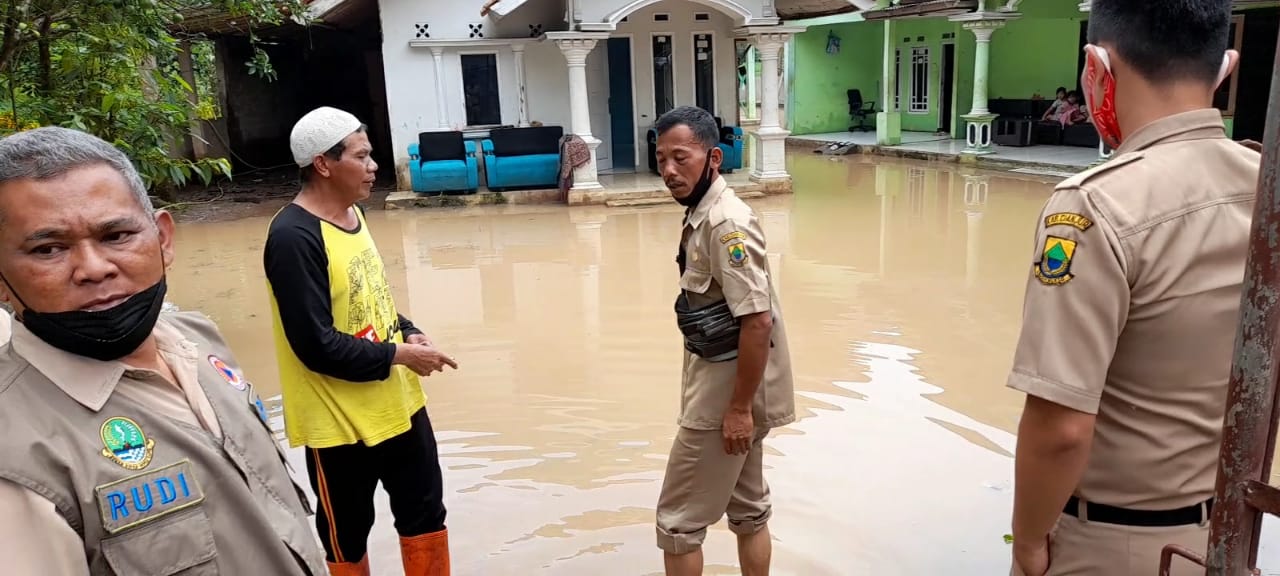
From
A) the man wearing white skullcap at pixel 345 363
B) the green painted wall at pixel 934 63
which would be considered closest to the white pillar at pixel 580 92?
the green painted wall at pixel 934 63

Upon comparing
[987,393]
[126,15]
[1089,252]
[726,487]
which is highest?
[126,15]

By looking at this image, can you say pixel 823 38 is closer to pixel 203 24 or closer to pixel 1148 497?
pixel 203 24

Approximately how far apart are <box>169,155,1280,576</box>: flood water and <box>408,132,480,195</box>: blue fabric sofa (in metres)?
1.77

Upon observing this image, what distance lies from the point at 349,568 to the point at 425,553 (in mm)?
229

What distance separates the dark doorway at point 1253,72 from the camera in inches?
490

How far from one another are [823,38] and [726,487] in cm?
2026

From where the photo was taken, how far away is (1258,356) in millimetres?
1132

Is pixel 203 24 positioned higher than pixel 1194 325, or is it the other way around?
pixel 203 24

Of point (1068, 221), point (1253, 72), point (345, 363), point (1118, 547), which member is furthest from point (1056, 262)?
point (1253, 72)

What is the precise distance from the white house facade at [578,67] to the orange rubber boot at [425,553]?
9.48 m

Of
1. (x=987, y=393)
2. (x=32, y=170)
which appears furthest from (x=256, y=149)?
(x=32, y=170)

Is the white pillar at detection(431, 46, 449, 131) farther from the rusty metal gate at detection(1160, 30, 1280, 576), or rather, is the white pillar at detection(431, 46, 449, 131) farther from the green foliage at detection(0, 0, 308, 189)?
the rusty metal gate at detection(1160, 30, 1280, 576)

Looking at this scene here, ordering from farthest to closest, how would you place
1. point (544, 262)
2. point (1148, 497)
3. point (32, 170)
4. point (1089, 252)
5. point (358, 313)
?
point (544, 262) → point (358, 313) → point (1148, 497) → point (1089, 252) → point (32, 170)

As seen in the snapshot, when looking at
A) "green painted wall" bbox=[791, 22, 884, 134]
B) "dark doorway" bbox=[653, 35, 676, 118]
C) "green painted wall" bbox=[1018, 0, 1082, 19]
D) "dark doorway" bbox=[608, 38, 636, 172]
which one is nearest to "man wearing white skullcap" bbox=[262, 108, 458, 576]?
"dark doorway" bbox=[653, 35, 676, 118]
